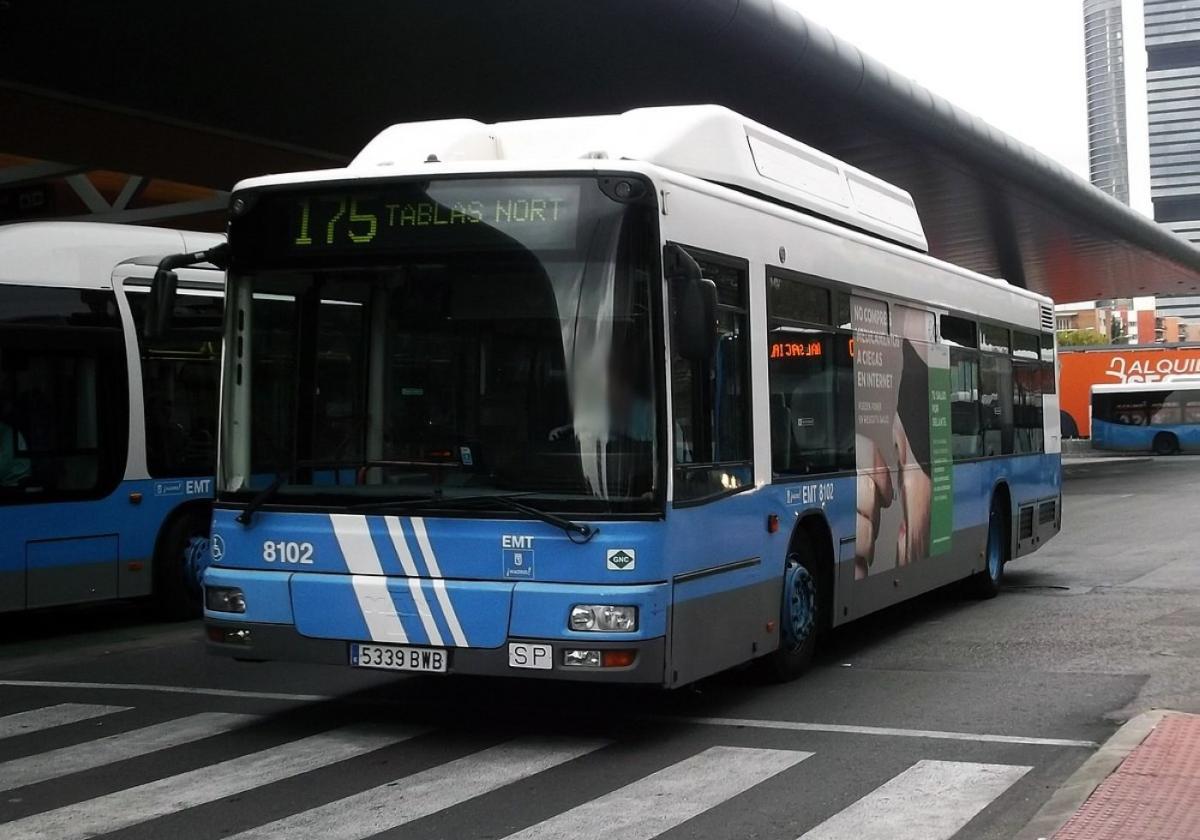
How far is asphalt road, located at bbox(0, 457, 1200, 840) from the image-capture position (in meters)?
6.62

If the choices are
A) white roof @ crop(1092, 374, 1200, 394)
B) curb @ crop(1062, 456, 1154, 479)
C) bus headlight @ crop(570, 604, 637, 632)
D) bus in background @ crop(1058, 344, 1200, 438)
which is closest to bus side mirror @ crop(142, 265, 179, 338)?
bus headlight @ crop(570, 604, 637, 632)

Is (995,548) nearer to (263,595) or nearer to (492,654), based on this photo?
(492,654)

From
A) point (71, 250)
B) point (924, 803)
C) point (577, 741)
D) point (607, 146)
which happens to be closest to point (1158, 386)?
point (71, 250)

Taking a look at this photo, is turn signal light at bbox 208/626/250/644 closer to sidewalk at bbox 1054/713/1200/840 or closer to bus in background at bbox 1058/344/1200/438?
sidewalk at bbox 1054/713/1200/840

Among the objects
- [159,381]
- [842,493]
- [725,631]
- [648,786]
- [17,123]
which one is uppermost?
[17,123]

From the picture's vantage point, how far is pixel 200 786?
7.24m

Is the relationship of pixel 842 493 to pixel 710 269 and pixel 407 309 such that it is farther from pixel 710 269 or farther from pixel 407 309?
pixel 407 309

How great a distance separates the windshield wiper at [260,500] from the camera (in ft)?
26.9

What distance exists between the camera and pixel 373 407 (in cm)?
813

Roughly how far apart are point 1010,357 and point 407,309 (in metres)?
8.78

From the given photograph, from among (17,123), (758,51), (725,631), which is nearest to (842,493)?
(725,631)

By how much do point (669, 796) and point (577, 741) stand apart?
4.43 feet

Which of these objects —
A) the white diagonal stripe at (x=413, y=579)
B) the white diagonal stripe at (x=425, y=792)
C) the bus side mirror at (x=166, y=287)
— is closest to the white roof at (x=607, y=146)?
the bus side mirror at (x=166, y=287)

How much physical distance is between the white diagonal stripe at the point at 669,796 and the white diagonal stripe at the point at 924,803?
0.57m
